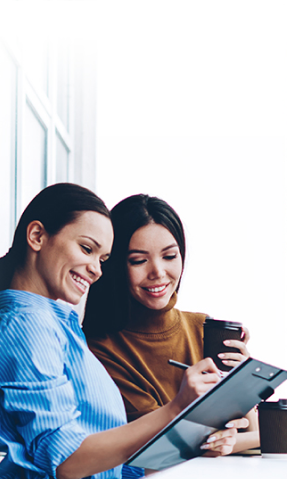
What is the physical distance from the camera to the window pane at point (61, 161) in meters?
2.10

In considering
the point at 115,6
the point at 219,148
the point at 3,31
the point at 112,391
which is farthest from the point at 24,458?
the point at 115,6

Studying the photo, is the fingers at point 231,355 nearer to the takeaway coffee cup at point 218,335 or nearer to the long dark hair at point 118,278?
the takeaway coffee cup at point 218,335

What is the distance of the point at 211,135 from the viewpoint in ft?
7.32

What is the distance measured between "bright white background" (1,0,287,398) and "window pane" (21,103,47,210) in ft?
1.49

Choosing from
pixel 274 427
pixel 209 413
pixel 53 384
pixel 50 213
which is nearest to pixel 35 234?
pixel 50 213

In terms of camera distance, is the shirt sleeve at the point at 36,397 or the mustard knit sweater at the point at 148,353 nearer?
the shirt sleeve at the point at 36,397

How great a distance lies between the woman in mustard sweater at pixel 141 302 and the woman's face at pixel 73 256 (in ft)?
1.20

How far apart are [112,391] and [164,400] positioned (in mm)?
423

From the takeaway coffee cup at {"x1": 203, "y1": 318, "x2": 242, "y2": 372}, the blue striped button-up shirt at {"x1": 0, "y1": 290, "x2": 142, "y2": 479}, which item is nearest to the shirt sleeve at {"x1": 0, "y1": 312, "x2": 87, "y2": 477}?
the blue striped button-up shirt at {"x1": 0, "y1": 290, "x2": 142, "y2": 479}

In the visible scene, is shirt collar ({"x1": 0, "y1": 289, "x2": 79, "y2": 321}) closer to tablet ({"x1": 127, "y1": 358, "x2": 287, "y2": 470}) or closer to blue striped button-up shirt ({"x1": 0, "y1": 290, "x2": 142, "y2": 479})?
blue striped button-up shirt ({"x1": 0, "y1": 290, "x2": 142, "y2": 479})

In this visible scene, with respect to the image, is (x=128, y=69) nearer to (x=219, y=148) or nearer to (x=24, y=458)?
(x=219, y=148)

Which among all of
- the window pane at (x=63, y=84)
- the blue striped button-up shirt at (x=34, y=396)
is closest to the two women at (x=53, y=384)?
the blue striped button-up shirt at (x=34, y=396)

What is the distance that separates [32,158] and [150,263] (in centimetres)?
52

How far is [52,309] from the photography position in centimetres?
85
